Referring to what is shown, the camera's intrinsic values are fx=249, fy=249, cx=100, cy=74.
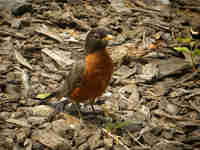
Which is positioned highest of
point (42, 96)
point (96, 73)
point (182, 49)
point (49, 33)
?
point (49, 33)

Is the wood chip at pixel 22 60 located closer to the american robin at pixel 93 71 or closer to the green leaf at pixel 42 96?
the green leaf at pixel 42 96

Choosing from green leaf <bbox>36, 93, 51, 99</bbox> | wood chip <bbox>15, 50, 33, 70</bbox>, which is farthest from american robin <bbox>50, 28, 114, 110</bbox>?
wood chip <bbox>15, 50, 33, 70</bbox>

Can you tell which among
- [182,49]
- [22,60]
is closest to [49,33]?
[22,60]

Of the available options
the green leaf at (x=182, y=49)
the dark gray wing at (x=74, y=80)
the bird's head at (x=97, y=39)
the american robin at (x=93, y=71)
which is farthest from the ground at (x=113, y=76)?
the bird's head at (x=97, y=39)

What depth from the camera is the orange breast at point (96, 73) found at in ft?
11.9

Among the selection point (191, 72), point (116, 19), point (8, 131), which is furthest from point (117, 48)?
point (8, 131)

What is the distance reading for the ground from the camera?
3.45 m

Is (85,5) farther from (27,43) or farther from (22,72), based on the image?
(22,72)

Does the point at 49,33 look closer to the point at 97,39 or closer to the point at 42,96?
the point at 42,96

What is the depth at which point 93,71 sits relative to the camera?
3.64 meters

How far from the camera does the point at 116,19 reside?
5.99 m

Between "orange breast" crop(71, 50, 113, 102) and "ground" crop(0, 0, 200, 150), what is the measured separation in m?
0.51

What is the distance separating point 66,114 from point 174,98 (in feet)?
5.93

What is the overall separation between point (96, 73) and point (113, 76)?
3.52 feet
